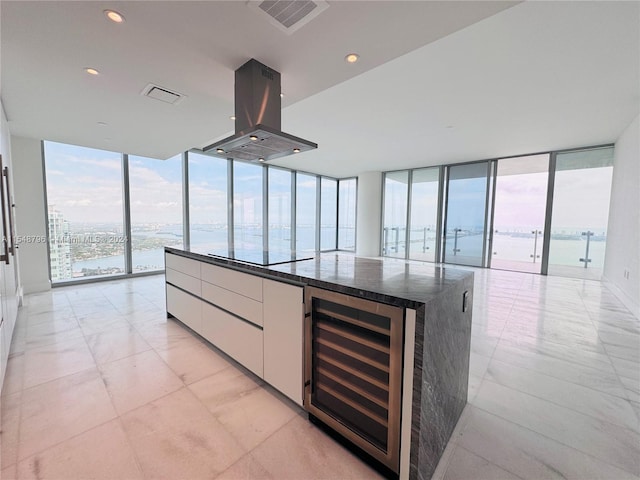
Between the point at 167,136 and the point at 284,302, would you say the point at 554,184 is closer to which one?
the point at 284,302

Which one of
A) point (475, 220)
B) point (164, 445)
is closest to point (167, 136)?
point (164, 445)

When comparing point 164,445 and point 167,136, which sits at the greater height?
point 167,136

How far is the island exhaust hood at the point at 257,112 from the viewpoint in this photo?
2262mm

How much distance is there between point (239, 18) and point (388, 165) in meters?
6.65

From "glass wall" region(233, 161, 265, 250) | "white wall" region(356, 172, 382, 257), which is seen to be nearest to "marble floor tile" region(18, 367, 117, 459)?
"glass wall" region(233, 161, 265, 250)

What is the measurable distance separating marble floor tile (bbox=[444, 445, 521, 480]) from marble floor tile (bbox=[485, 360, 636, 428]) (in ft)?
2.85

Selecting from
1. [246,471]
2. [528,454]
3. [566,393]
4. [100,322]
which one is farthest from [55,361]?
[566,393]

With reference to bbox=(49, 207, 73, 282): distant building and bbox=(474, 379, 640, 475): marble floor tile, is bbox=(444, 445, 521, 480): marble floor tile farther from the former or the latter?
bbox=(49, 207, 73, 282): distant building

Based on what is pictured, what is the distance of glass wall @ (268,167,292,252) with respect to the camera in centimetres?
787

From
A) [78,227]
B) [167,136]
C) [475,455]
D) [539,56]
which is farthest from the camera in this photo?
[78,227]

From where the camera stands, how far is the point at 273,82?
239 cm

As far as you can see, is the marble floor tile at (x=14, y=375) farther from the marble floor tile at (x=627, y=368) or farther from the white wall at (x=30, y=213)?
the marble floor tile at (x=627, y=368)

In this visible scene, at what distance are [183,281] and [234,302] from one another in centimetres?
113

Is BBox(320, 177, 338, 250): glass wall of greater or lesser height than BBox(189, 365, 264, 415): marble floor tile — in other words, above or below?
above
